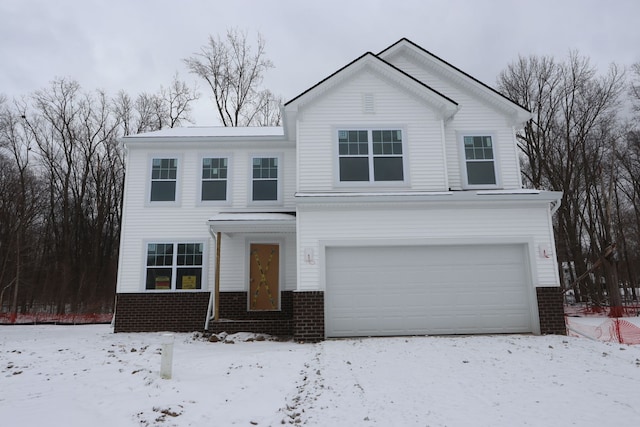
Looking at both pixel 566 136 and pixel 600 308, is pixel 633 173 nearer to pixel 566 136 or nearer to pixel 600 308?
pixel 566 136

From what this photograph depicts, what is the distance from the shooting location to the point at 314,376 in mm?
7090

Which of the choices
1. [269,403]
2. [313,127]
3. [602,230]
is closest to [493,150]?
[313,127]

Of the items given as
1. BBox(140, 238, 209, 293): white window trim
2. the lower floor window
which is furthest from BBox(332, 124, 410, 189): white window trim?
the lower floor window

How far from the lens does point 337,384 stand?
6.60m

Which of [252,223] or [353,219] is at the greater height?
[252,223]

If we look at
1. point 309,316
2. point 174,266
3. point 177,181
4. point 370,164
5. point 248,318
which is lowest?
point 248,318

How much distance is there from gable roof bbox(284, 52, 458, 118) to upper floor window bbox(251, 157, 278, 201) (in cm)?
278

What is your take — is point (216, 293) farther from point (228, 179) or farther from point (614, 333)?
point (614, 333)

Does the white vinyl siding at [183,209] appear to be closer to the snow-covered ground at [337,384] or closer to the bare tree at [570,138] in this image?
the snow-covered ground at [337,384]

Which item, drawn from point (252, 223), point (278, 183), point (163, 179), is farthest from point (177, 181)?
point (252, 223)

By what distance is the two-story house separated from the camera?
1053cm

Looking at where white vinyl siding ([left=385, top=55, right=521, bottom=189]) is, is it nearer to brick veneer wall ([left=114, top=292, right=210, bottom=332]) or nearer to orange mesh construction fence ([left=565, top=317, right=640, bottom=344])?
orange mesh construction fence ([left=565, top=317, right=640, bottom=344])

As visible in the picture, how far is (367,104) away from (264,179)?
4254 mm

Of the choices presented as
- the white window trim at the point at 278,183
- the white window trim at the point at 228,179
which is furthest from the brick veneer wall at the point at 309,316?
the white window trim at the point at 228,179
